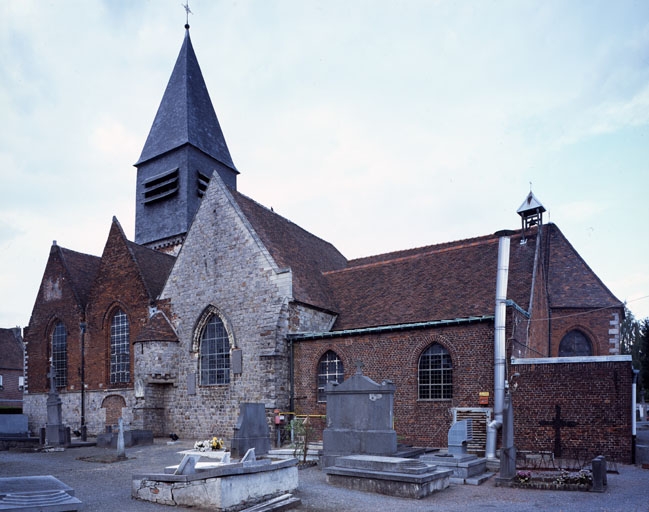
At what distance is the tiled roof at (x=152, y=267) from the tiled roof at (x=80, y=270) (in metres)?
2.73

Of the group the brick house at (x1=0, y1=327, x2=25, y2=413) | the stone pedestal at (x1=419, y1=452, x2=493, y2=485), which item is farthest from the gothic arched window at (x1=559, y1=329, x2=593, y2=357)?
the brick house at (x1=0, y1=327, x2=25, y2=413)

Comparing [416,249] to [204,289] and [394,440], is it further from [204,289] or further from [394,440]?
[394,440]

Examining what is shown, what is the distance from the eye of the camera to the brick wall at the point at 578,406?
48.6 feet

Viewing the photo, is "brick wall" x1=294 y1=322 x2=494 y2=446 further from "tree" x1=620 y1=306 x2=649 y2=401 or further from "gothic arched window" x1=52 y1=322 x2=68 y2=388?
"tree" x1=620 y1=306 x2=649 y2=401

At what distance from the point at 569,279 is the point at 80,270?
24.5 m

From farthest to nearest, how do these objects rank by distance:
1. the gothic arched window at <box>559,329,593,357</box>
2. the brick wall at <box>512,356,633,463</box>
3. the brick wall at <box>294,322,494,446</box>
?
the gothic arched window at <box>559,329,593,357</box> < the brick wall at <box>294,322,494,446</box> < the brick wall at <box>512,356,633,463</box>

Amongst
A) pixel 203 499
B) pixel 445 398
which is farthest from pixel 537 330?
pixel 203 499

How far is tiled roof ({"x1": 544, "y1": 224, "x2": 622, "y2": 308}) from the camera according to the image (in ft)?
81.8

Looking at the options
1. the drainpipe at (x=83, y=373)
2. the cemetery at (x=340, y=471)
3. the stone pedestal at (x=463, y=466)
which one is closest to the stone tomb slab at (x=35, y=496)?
the cemetery at (x=340, y=471)

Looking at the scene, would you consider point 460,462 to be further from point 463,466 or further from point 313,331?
point 313,331

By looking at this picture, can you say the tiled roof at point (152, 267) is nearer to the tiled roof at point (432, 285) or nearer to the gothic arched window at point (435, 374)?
the tiled roof at point (432, 285)

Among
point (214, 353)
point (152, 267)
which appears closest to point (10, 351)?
point (152, 267)

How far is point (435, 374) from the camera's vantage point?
58.6 feet

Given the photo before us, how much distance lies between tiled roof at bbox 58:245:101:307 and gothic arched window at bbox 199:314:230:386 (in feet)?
29.0
